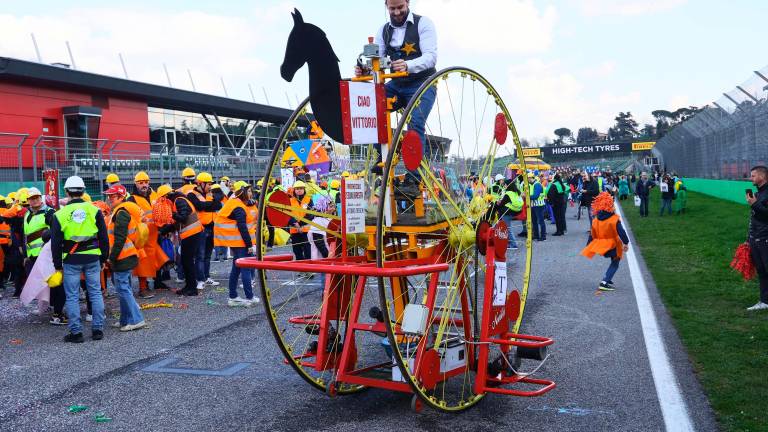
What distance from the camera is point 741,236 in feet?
52.5

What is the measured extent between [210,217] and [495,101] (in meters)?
7.87

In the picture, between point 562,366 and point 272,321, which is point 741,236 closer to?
point 562,366

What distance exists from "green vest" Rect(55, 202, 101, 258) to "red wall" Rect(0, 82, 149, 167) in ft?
46.5

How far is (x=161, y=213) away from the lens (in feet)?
36.4

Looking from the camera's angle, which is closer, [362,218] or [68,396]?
[362,218]

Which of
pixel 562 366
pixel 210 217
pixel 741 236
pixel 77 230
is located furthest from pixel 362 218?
pixel 741 236

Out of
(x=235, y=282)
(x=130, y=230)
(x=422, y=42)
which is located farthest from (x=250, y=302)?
(x=422, y=42)

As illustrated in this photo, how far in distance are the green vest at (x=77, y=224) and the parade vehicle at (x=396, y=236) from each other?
10.9 ft

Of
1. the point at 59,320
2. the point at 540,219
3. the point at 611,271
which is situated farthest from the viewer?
the point at 540,219

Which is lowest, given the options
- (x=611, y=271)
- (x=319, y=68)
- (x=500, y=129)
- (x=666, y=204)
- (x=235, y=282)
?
(x=611, y=271)

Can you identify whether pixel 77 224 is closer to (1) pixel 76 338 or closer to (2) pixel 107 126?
(1) pixel 76 338

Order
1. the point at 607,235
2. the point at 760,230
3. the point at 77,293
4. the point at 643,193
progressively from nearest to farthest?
the point at 77,293, the point at 760,230, the point at 607,235, the point at 643,193

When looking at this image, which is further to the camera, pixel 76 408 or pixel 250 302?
pixel 250 302

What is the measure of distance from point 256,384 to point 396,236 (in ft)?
6.40
